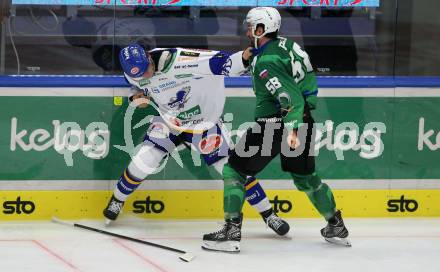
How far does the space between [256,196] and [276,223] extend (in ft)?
0.70

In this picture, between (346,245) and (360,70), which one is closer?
(346,245)

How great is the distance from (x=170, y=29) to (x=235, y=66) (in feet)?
2.99

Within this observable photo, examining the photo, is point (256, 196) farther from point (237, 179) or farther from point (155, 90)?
point (155, 90)

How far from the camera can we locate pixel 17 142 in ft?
21.4

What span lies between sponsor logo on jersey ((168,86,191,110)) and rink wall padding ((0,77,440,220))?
0.28m

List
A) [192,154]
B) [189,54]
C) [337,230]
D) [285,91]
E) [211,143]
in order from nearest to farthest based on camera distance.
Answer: [285,91] → [337,230] → [189,54] → [211,143] → [192,154]

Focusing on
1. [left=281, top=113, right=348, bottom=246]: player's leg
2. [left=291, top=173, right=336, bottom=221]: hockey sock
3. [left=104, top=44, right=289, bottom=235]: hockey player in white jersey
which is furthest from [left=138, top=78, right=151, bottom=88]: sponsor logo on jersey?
[left=291, top=173, right=336, bottom=221]: hockey sock

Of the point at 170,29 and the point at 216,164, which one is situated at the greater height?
the point at 170,29

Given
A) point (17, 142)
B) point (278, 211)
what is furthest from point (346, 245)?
point (17, 142)

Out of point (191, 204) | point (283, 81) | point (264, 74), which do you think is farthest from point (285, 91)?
point (191, 204)

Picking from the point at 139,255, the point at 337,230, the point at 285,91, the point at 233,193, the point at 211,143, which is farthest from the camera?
the point at 211,143

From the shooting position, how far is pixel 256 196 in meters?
6.30

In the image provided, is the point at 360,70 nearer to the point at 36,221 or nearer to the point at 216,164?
the point at 216,164

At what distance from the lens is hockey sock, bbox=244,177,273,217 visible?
629 cm
